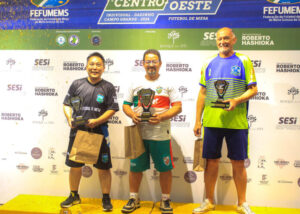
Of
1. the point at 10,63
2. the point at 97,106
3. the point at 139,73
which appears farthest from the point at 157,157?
the point at 10,63

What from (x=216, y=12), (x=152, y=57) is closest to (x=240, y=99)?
(x=152, y=57)

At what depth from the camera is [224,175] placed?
3.34 meters

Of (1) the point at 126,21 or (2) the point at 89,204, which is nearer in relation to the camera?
(2) the point at 89,204

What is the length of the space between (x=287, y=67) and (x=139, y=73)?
1775mm

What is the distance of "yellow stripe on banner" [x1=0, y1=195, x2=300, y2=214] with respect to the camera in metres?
2.94

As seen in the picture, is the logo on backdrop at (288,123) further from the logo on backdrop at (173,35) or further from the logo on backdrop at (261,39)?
the logo on backdrop at (173,35)

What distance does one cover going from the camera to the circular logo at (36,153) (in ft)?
11.8

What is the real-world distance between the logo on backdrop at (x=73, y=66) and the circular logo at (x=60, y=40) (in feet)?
0.82

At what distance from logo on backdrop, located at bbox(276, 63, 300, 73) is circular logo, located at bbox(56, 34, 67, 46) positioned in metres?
2.67

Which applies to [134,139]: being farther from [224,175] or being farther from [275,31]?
[275,31]

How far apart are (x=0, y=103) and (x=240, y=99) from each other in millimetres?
3059

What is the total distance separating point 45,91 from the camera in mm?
3547

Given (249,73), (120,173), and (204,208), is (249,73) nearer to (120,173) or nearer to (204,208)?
(204,208)

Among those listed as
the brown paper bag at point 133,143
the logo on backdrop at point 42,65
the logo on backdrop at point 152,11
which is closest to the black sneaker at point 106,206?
the brown paper bag at point 133,143
